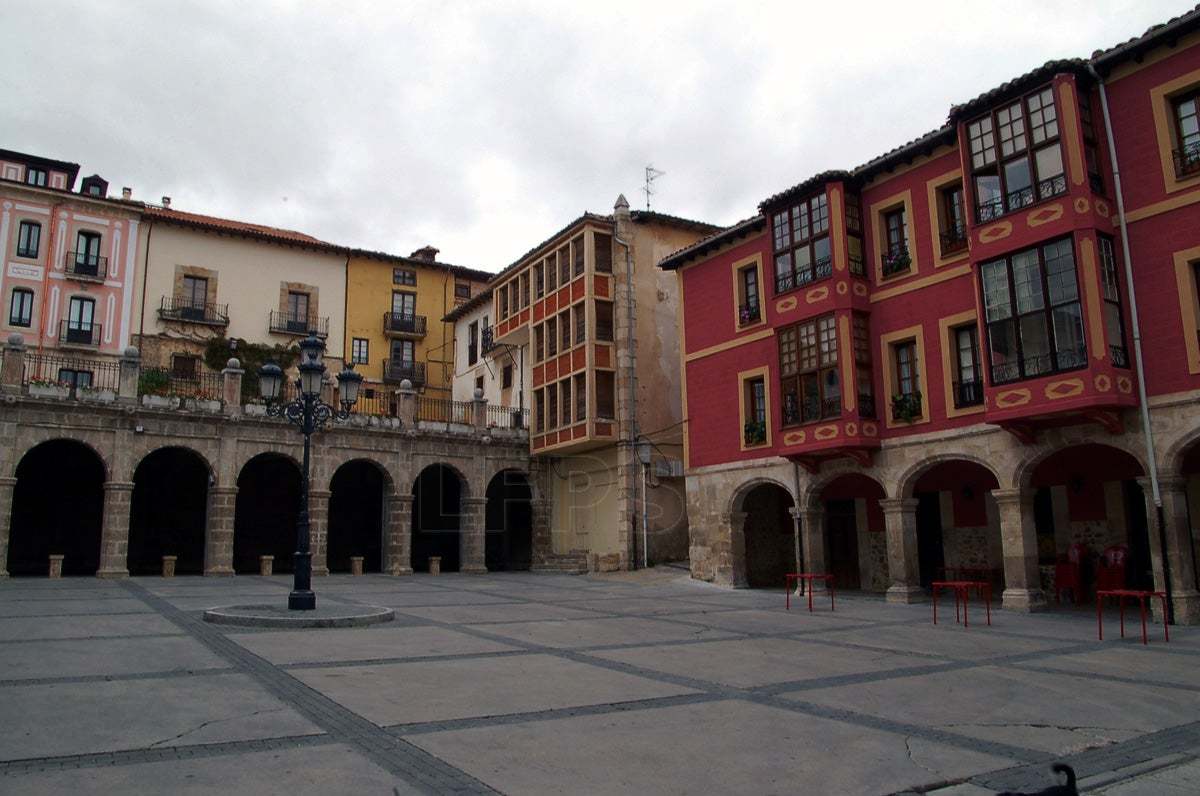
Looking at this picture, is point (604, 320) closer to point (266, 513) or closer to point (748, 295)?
point (748, 295)

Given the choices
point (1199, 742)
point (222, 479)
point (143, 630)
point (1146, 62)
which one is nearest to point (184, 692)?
point (143, 630)

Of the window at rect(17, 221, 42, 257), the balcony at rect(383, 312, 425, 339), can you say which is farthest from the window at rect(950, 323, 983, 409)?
the window at rect(17, 221, 42, 257)

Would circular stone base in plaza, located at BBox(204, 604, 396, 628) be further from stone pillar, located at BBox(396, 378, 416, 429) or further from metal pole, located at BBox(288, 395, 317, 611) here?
stone pillar, located at BBox(396, 378, 416, 429)

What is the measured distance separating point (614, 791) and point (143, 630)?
400 inches

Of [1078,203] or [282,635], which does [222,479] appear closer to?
[282,635]

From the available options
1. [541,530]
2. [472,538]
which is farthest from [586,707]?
[541,530]

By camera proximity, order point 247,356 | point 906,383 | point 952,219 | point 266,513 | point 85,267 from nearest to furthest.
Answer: point 952,219 → point 906,383 → point 266,513 → point 85,267 → point 247,356

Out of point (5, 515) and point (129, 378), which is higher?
point (129, 378)

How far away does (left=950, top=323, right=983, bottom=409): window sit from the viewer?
1809cm

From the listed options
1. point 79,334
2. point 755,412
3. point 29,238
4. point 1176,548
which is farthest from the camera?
point 79,334

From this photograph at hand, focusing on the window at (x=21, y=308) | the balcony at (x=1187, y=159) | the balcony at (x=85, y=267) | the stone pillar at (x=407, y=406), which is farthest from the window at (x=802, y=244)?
the window at (x=21, y=308)

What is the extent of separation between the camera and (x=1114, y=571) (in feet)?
56.6

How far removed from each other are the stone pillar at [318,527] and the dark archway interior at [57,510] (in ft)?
24.3

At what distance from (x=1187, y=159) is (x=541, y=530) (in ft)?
80.2
